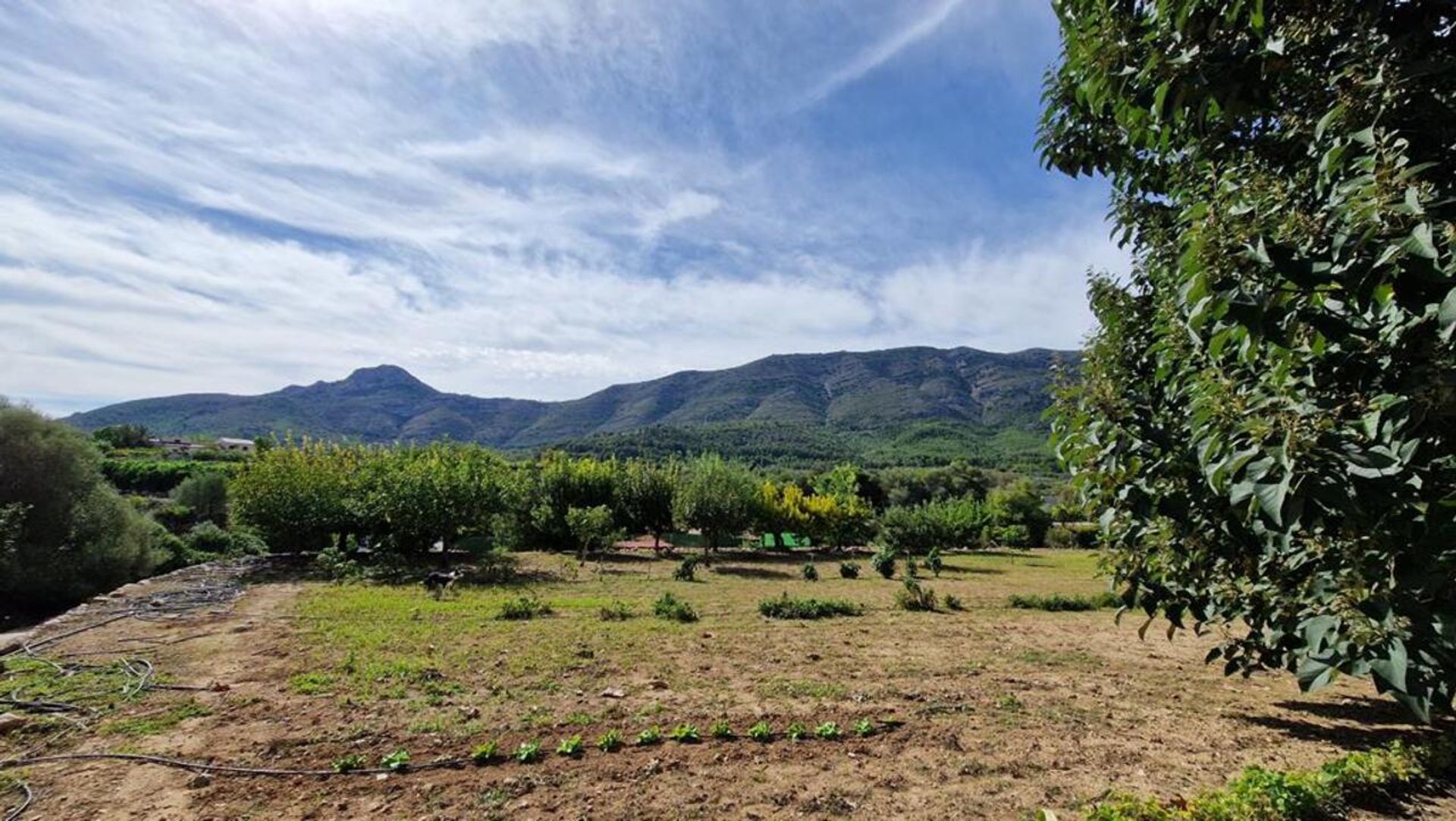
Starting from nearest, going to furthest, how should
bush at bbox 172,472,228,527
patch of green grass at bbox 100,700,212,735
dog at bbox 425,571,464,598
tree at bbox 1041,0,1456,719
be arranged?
1. tree at bbox 1041,0,1456,719
2. patch of green grass at bbox 100,700,212,735
3. dog at bbox 425,571,464,598
4. bush at bbox 172,472,228,527

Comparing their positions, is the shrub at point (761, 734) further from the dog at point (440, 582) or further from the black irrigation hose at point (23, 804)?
the dog at point (440, 582)

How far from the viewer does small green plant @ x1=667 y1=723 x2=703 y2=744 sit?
5.46m

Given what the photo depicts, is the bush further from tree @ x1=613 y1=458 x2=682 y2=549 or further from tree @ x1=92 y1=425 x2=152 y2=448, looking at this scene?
tree @ x1=92 y1=425 x2=152 y2=448

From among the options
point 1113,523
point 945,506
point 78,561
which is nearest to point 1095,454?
point 1113,523

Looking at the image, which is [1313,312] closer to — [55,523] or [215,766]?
[215,766]

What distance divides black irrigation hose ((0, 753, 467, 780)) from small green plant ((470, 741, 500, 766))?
0.28ft

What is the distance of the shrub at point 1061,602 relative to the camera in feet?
50.1

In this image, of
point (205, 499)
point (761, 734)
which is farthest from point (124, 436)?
point (761, 734)

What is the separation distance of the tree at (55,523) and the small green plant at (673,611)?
653 inches

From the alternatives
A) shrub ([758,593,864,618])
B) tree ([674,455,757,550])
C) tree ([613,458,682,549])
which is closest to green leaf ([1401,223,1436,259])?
shrub ([758,593,864,618])

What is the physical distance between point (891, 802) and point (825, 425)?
639 ft

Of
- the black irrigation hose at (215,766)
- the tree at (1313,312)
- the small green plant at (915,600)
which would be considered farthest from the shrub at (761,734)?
the small green plant at (915,600)

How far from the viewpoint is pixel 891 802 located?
4.33 meters

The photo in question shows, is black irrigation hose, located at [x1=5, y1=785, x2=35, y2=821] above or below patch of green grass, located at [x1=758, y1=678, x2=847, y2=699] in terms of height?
above
